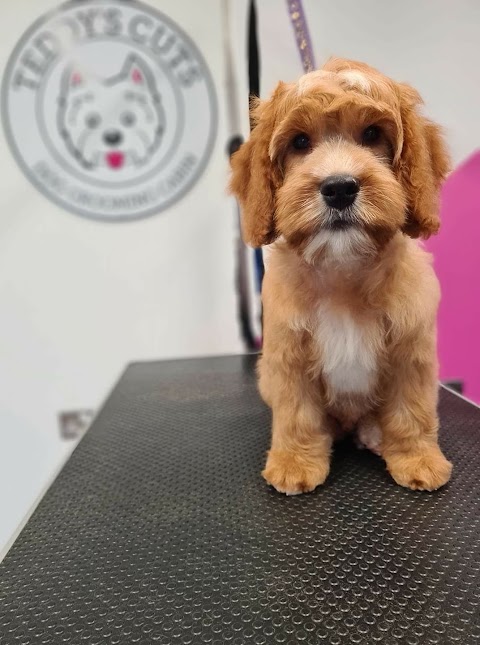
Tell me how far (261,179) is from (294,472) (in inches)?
20.4

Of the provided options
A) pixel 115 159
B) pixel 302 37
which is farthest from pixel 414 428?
pixel 115 159

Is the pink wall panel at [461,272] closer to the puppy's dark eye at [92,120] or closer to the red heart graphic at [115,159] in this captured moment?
the red heart graphic at [115,159]

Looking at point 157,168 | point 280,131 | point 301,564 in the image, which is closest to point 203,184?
point 157,168

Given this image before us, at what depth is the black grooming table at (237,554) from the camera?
25.0 inches

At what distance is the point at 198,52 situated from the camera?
1889mm

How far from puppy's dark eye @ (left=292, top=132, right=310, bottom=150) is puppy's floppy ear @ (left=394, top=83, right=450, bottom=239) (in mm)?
147

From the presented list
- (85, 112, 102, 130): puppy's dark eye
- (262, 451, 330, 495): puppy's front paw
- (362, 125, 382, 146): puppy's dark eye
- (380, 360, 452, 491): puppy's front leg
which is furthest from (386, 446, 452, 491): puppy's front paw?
(85, 112, 102, 130): puppy's dark eye

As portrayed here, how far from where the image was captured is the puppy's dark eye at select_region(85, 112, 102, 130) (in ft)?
6.36

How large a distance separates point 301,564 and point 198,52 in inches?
70.8

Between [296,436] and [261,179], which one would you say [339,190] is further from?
[296,436]

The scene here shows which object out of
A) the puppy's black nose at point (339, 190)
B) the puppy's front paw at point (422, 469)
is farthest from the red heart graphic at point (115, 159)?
the puppy's front paw at point (422, 469)

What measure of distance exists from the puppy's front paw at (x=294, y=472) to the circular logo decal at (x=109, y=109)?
1350 mm

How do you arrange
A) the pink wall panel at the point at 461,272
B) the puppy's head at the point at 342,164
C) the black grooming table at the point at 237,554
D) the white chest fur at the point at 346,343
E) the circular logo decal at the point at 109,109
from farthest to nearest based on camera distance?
1. the circular logo decal at the point at 109,109
2. the pink wall panel at the point at 461,272
3. the white chest fur at the point at 346,343
4. the puppy's head at the point at 342,164
5. the black grooming table at the point at 237,554

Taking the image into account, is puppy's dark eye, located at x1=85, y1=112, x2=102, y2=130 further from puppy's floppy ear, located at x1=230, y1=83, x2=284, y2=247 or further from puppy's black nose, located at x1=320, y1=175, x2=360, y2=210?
puppy's black nose, located at x1=320, y1=175, x2=360, y2=210
